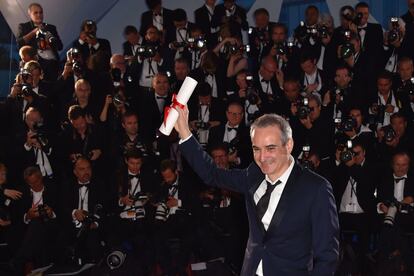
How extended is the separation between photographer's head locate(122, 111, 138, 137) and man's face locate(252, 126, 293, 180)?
227 inches

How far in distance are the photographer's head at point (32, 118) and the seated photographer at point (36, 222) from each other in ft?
2.28

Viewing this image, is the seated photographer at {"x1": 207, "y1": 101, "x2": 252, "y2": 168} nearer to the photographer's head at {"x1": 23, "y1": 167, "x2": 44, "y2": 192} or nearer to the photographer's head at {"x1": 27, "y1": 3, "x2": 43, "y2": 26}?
the photographer's head at {"x1": 23, "y1": 167, "x2": 44, "y2": 192}

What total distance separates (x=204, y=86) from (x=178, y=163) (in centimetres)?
94

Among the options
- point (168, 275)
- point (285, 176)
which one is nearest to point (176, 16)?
point (168, 275)

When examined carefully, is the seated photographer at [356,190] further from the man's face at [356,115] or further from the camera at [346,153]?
the man's face at [356,115]

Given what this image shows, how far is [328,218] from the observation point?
372 centimetres

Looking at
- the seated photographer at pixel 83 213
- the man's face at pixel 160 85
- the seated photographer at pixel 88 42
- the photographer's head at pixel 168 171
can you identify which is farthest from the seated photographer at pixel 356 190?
the seated photographer at pixel 88 42

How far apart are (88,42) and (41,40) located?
0.60m

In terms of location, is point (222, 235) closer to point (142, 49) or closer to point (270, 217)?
point (142, 49)

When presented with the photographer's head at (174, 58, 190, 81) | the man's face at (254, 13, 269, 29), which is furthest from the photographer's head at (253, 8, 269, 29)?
the photographer's head at (174, 58, 190, 81)

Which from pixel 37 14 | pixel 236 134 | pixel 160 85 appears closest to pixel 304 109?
pixel 236 134

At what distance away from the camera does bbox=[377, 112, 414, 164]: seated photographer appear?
8953 millimetres

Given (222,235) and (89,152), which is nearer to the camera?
(222,235)

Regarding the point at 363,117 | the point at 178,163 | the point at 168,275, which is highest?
the point at 363,117
